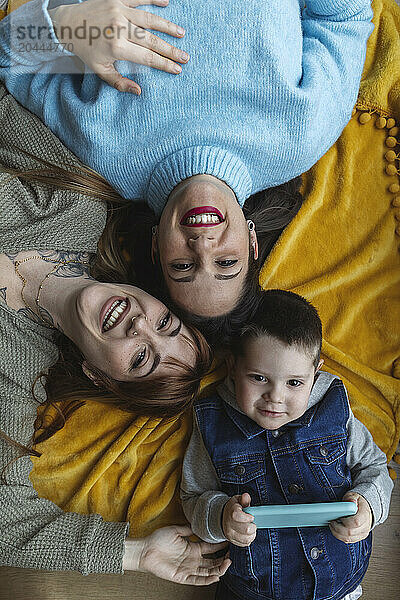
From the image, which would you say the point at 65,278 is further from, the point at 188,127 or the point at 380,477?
the point at 380,477

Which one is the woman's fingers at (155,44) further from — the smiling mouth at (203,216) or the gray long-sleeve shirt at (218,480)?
the gray long-sleeve shirt at (218,480)

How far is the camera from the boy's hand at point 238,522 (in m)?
1.25

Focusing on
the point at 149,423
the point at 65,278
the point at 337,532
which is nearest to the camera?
the point at 337,532

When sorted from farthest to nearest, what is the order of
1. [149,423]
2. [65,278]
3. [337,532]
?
1. [149,423]
2. [65,278]
3. [337,532]

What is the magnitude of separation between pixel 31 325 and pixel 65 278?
14 cm

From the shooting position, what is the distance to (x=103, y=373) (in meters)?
1.34

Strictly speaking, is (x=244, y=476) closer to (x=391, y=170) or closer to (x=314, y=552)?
(x=314, y=552)

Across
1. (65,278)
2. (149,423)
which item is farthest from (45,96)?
(149,423)

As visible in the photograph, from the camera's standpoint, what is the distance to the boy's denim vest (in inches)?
51.9

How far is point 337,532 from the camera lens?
4.17 ft

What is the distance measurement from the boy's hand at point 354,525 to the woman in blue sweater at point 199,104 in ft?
1.60

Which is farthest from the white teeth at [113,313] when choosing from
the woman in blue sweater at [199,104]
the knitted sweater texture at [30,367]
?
the knitted sweater texture at [30,367]

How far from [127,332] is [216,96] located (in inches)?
21.0

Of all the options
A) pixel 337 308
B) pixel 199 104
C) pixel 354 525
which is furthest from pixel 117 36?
pixel 354 525
